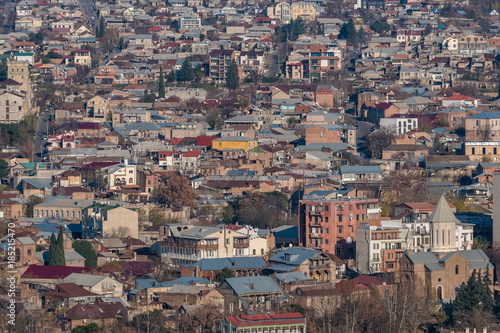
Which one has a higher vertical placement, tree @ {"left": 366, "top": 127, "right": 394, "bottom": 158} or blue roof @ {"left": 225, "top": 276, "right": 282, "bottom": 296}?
blue roof @ {"left": 225, "top": 276, "right": 282, "bottom": 296}

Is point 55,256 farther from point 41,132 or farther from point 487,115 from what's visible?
point 487,115

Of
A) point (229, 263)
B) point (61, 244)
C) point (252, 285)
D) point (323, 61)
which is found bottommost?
point (323, 61)

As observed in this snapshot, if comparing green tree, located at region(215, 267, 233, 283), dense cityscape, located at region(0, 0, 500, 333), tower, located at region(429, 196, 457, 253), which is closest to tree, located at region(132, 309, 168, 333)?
dense cityscape, located at region(0, 0, 500, 333)

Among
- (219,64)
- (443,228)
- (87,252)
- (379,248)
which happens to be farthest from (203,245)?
(219,64)

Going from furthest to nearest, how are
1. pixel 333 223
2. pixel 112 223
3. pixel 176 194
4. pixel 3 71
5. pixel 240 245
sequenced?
pixel 3 71, pixel 176 194, pixel 112 223, pixel 333 223, pixel 240 245

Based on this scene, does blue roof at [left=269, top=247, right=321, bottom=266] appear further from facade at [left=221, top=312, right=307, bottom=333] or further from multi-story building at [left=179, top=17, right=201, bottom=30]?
multi-story building at [left=179, top=17, right=201, bottom=30]

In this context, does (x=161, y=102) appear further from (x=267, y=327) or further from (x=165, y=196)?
(x=267, y=327)

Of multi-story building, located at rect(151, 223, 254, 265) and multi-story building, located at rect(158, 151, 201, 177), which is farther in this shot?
multi-story building, located at rect(158, 151, 201, 177)
